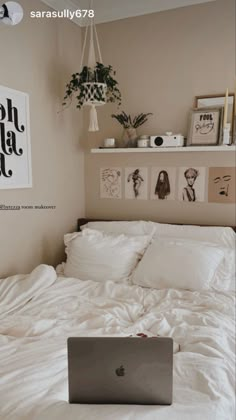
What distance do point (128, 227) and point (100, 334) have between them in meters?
1.20

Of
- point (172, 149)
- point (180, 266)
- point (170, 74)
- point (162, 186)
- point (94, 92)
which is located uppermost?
point (170, 74)

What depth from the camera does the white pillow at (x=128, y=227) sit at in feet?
8.09

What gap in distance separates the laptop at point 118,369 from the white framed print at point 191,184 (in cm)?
175

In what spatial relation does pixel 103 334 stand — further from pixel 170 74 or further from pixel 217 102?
pixel 170 74

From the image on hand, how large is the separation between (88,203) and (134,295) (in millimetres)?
1208

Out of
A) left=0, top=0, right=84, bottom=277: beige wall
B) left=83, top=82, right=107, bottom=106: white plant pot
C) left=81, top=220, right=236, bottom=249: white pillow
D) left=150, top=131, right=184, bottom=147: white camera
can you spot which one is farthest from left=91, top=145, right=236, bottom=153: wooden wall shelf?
left=81, top=220, right=236, bottom=249: white pillow

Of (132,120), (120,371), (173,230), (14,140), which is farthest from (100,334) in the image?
(132,120)

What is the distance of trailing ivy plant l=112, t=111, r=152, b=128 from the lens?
8.42 ft

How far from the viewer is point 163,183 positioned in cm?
255

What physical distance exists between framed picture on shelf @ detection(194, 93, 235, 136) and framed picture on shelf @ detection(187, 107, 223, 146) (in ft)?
0.14

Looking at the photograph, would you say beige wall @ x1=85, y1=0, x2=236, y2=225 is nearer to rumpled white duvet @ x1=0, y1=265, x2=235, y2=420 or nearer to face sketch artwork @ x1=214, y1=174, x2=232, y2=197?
face sketch artwork @ x1=214, y1=174, x2=232, y2=197

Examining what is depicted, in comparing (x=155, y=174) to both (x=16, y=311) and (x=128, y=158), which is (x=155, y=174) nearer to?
(x=128, y=158)

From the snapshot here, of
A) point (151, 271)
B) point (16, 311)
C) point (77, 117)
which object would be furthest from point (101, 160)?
point (16, 311)

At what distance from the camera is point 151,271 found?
2.06 m
